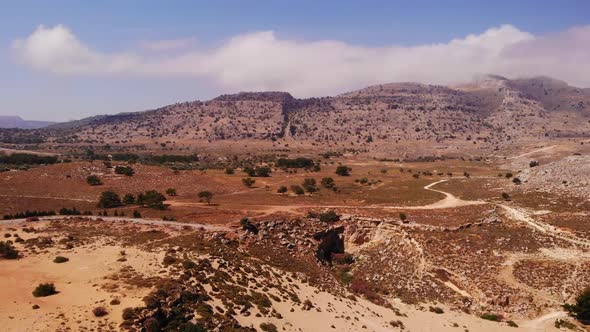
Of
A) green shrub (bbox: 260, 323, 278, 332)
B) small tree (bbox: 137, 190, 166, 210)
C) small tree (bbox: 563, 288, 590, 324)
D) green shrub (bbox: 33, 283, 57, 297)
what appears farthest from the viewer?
small tree (bbox: 137, 190, 166, 210)

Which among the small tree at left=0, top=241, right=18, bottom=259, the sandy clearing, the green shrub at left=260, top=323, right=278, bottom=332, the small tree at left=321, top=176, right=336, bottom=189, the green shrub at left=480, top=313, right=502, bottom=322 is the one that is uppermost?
the small tree at left=0, top=241, right=18, bottom=259

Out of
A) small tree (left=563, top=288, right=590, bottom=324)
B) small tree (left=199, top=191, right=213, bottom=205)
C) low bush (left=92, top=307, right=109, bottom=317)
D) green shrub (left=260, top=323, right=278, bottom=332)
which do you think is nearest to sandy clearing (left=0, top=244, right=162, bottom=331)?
low bush (left=92, top=307, right=109, bottom=317)

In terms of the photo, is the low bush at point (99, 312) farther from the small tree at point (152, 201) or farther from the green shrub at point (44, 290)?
the small tree at point (152, 201)

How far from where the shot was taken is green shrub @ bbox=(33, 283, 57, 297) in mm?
27250

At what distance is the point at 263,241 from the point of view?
161 feet

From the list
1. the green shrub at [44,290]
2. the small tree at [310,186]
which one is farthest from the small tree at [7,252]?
the small tree at [310,186]

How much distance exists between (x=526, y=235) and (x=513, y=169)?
302 feet

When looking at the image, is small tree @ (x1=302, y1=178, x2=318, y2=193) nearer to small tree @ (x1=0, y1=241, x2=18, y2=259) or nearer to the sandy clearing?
the sandy clearing

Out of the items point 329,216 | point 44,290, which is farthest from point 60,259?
point 329,216

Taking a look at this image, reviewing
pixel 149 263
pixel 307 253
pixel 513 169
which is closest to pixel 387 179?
pixel 513 169

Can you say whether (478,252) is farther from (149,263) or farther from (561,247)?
(149,263)

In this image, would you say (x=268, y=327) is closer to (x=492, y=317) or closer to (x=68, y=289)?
(x=68, y=289)

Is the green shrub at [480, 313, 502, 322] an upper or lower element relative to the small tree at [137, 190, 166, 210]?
lower

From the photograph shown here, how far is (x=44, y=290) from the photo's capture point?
2741cm
